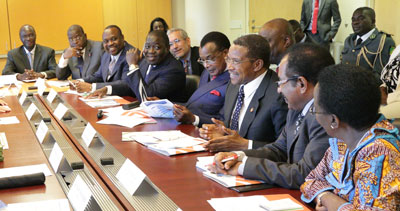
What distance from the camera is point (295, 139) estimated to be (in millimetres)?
2109

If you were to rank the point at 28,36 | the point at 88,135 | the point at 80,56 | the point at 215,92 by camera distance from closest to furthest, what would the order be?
the point at 88,135 → the point at 215,92 → the point at 80,56 → the point at 28,36

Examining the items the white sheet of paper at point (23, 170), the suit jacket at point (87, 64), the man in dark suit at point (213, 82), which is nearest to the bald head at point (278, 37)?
the man in dark suit at point (213, 82)

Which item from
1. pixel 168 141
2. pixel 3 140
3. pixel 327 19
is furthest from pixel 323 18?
pixel 3 140

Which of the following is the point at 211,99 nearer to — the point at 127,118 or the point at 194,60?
the point at 127,118

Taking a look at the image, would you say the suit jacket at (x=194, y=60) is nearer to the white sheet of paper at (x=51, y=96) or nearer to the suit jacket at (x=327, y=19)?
the white sheet of paper at (x=51, y=96)

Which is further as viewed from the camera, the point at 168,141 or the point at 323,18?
the point at 323,18

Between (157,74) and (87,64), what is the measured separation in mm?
1930

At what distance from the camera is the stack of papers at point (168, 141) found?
7.72 ft

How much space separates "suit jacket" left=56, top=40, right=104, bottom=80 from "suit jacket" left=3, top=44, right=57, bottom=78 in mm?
456

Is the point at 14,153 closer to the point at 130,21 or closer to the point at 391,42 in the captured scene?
the point at 391,42

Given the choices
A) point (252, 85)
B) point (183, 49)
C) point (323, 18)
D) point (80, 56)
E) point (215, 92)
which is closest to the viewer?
point (252, 85)

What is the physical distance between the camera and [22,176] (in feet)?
6.24

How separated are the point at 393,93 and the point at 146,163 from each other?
7.55 ft

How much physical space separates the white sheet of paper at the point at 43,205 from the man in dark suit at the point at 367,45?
15.2 ft
